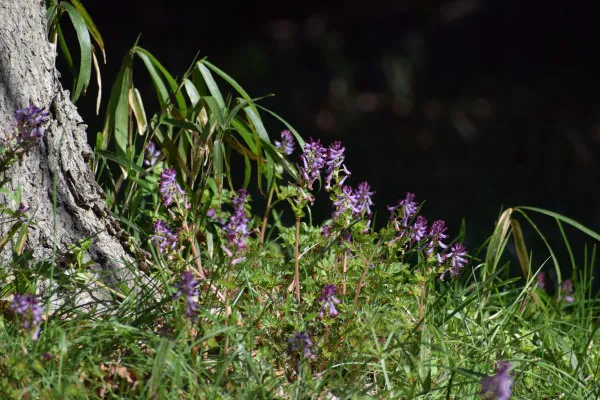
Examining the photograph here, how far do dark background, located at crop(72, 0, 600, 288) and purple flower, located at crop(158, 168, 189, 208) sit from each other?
3.58m

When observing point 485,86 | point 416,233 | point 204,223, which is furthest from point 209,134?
point 485,86

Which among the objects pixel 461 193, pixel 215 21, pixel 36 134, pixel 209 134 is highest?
pixel 36 134

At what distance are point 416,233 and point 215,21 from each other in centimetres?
729

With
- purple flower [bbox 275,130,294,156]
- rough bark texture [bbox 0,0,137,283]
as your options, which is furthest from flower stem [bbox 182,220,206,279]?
purple flower [bbox 275,130,294,156]

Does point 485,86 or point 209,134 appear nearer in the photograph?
point 209,134

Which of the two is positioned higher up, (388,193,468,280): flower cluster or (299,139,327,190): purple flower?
(299,139,327,190): purple flower

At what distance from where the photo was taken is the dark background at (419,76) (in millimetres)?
6707

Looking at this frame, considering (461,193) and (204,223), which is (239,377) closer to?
(204,223)

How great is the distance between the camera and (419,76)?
8.67 m

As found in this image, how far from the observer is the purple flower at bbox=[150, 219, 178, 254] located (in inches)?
100

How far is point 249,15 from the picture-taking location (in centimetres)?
947

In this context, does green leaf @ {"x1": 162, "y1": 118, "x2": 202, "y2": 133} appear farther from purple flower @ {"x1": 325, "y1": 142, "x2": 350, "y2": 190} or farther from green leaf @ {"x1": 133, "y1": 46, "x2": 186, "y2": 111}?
purple flower @ {"x1": 325, "y1": 142, "x2": 350, "y2": 190}

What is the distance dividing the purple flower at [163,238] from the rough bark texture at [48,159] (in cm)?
17

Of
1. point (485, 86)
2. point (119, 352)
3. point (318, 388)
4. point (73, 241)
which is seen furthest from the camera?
point (485, 86)
